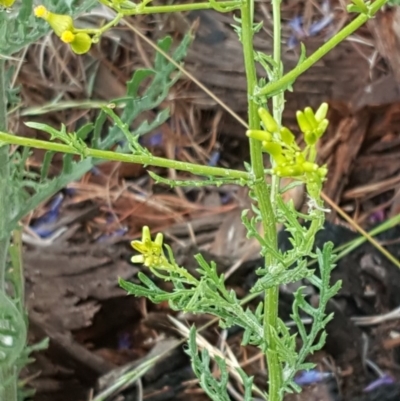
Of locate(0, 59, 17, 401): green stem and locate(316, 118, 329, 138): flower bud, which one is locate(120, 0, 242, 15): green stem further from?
locate(0, 59, 17, 401): green stem

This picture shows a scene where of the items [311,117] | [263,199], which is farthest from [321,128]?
[263,199]

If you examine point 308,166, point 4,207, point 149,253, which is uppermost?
point 308,166

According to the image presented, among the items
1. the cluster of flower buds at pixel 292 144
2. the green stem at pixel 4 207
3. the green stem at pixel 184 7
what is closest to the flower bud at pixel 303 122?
the cluster of flower buds at pixel 292 144

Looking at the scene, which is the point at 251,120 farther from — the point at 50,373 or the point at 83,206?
the point at 83,206

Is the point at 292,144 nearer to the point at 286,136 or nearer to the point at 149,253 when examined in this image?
the point at 286,136

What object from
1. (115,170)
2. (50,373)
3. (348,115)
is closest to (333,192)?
A: (348,115)

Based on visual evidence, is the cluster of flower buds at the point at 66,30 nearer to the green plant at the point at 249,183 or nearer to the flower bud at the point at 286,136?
the green plant at the point at 249,183
